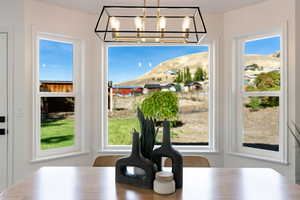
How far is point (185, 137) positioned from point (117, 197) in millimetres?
2097

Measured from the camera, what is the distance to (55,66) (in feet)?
9.98

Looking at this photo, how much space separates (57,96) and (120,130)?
0.97 meters

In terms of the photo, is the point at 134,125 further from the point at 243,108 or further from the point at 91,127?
the point at 243,108

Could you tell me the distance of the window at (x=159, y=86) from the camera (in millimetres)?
3270

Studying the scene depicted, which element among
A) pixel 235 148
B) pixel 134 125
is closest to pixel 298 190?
pixel 235 148

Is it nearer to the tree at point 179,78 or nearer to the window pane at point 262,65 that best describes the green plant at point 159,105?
the tree at point 179,78

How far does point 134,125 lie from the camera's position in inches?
131

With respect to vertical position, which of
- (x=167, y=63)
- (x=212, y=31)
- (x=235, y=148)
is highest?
(x=212, y=31)

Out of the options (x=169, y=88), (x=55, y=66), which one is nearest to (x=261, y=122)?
(x=169, y=88)

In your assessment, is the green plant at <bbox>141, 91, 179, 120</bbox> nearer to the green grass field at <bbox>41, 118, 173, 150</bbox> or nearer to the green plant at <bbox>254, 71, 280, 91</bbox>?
the green grass field at <bbox>41, 118, 173, 150</bbox>

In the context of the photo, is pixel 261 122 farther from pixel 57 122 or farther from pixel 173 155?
pixel 57 122

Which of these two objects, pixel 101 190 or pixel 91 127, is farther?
pixel 91 127

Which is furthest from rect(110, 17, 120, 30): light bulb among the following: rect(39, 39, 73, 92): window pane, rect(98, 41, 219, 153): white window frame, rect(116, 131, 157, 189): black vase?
rect(39, 39, 73, 92): window pane

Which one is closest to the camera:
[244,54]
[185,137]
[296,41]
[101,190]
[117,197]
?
[117,197]
